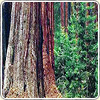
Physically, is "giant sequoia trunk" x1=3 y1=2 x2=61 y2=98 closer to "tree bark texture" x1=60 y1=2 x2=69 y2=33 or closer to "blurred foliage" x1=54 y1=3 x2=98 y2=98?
"blurred foliage" x1=54 y1=3 x2=98 y2=98

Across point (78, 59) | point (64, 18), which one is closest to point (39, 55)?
point (78, 59)

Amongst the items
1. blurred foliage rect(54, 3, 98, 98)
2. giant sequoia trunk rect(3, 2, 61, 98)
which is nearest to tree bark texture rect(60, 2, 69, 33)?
blurred foliage rect(54, 3, 98, 98)

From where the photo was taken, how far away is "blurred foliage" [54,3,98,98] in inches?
89.0

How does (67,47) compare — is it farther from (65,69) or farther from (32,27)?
(32,27)

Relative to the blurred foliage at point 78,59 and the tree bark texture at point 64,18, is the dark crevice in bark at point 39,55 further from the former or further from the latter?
the tree bark texture at point 64,18

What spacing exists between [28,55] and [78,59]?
18.0 inches

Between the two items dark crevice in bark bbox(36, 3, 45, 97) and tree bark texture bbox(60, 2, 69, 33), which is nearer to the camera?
dark crevice in bark bbox(36, 3, 45, 97)

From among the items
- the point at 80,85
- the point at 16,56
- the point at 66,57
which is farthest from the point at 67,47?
the point at 16,56

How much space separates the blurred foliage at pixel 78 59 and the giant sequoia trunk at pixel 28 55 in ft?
0.46

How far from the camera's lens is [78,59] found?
2.37 meters

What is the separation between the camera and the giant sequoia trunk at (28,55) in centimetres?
213

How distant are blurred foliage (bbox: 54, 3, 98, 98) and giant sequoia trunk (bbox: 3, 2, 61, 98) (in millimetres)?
140

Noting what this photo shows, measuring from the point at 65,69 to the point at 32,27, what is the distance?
47cm

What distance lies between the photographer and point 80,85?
2.36 meters
